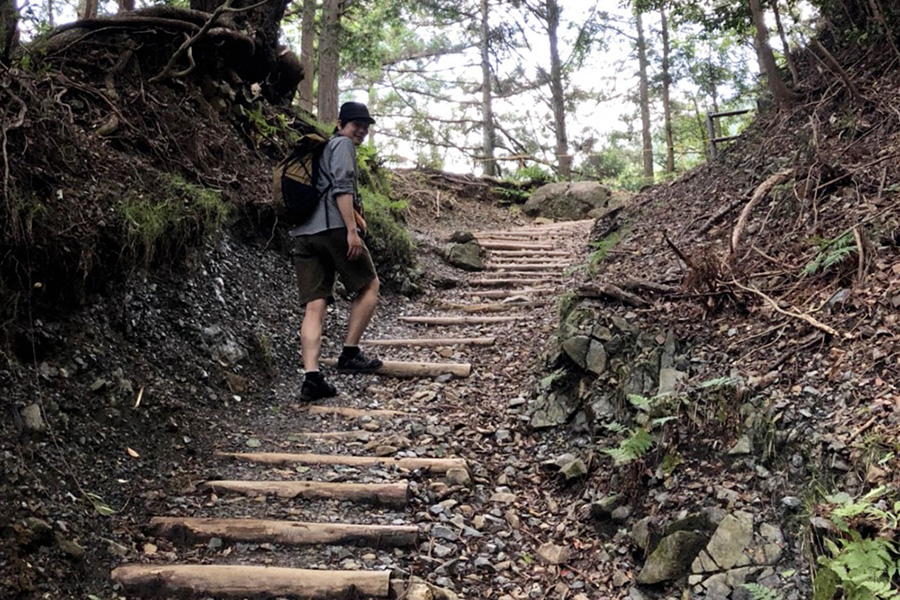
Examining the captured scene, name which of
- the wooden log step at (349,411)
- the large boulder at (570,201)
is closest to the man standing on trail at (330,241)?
the wooden log step at (349,411)

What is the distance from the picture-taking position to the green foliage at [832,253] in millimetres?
3677

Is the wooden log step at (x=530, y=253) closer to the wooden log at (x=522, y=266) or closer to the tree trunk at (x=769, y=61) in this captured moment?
the wooden log at (x=522, y=266)

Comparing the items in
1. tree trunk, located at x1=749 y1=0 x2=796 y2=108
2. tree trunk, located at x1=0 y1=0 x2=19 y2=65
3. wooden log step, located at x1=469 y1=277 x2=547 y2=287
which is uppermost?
tree trunk, located at x1=749 y1=0 x2=796 y2=108

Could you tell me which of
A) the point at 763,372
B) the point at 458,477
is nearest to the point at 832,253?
the point at 763,372

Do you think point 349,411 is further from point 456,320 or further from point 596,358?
point 456,320

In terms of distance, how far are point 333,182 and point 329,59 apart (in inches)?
304

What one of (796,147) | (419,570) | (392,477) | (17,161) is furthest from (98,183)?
(796,147)

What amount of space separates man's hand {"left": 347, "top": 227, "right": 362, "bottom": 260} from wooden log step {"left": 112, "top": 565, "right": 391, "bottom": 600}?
2.59 metres

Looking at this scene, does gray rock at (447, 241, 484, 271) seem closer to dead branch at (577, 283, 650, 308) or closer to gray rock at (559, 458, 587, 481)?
dead branch at (577, 283, 650, 308)

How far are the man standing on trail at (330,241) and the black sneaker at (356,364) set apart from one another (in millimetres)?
470

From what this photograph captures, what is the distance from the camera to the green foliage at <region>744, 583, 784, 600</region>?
235cm

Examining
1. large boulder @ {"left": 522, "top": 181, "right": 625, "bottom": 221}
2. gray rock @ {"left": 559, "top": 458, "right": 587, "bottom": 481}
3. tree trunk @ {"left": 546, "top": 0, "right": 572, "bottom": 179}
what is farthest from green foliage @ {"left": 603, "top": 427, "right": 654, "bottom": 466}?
tree trunk @ {"left": 546, "top": 0, "right": 572, "bottom": 179}

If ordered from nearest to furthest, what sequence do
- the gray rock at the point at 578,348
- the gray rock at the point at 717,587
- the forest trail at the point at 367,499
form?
1. the gray rock at the point at 717,587
2. the forest trail at the point at 367,499
3. the gray rock at the point at 578,348

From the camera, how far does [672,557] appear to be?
2.87 meters
